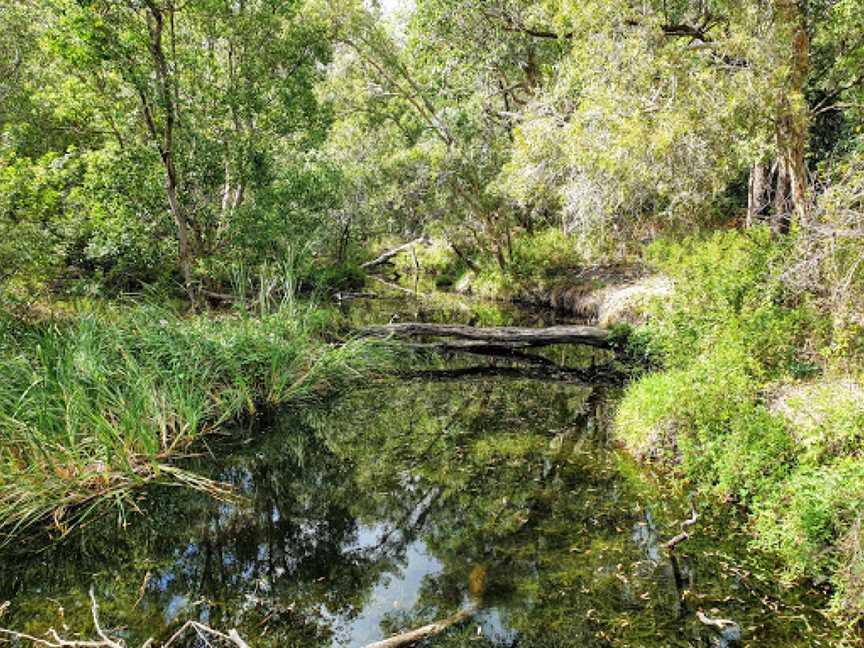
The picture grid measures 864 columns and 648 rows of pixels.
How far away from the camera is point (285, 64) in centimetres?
1359

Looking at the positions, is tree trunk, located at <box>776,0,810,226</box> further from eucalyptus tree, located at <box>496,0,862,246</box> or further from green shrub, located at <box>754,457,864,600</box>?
green shrub, located at <box>754,457,864,600</box>

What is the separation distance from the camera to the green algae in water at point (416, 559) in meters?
3.92

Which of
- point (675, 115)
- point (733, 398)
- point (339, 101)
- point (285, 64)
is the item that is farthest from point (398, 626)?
A: point (339, 101)

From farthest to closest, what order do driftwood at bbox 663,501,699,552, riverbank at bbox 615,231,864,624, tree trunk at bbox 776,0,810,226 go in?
1. tree trunk at bbox 776,0,810,226
2. driftwood at bbox 663,501,699,552
3. riverbank at bbox 615,231,864,624

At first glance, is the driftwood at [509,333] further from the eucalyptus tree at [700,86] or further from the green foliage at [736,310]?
the eucalyptus tree at [700,86]

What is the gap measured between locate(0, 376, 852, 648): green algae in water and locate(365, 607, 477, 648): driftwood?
0.08 m

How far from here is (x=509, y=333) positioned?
→ 11.8 metres

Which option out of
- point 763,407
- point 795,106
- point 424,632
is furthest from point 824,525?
point 795,106

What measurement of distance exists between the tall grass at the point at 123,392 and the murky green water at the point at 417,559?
0.42 m

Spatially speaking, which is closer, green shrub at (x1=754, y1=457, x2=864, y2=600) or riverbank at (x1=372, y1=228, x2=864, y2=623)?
green shrub at (x1=754, y1=457, x2=864, y2=600)

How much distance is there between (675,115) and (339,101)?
19.5 m

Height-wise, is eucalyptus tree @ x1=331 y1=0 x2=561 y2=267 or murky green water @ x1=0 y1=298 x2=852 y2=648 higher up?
eucalyptus tree @ x1=331 y1=0 x2=561 y2=267

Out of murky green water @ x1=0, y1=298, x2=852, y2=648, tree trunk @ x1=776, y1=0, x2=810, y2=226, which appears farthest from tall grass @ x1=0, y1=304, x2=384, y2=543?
tree trunk @ x1=776, y1=0, x2=810, y2=226

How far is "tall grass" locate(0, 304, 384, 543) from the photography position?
5.34 m
